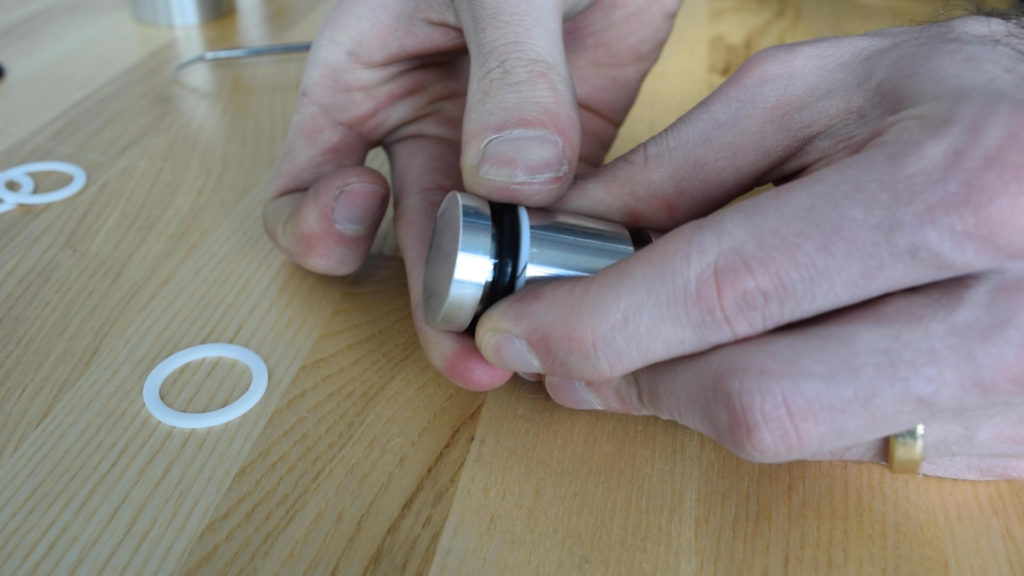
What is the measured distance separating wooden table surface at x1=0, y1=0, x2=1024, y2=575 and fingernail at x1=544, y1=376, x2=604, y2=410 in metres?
A: 0.02

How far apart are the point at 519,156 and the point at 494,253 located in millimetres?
67

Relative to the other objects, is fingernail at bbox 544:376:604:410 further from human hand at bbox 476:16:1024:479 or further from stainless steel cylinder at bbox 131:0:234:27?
stainless steel cylinder at bbox 131:0:234:27

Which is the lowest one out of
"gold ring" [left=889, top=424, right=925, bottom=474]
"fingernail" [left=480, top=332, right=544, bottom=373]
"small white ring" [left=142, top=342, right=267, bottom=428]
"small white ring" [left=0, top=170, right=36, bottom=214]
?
"small white ring" [left=0, top=170, right=36, bottom=214]

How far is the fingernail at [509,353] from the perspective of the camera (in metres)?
0.45

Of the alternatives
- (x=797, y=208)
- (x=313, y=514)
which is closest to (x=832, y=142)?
(x=797, y=208)

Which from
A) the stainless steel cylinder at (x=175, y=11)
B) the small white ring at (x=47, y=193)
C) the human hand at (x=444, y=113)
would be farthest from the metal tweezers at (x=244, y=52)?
the human hand at (x=444, y=113)

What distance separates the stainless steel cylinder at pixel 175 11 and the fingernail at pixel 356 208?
2.21ft

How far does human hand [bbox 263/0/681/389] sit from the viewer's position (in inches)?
19.0

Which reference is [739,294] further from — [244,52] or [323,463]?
[244,52]

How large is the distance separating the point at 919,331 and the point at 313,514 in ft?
1.09

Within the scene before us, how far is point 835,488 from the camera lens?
465 mm

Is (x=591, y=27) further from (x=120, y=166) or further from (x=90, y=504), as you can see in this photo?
(x=90, y=504)

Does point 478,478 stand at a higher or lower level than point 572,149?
lower

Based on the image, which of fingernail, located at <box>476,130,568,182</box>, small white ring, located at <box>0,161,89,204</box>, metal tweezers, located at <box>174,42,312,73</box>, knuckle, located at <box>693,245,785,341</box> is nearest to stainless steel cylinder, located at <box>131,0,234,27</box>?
metal tweezers, located at <box>174,42,312,73</box>
